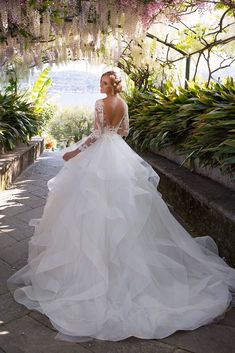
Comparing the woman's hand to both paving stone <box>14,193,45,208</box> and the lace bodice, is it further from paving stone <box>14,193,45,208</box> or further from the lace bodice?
paving stone <box>14,193,45,208</box>

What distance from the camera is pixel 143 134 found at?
5.89 m

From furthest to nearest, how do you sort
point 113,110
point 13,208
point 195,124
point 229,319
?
1. point 13,208
2. point 195,124
3. point 113,110
4. point 229,319

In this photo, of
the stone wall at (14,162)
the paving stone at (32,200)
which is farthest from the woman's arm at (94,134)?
the stone wall at (14,162)

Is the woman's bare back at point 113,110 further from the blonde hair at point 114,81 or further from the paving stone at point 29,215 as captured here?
the paving stone at point 29,215

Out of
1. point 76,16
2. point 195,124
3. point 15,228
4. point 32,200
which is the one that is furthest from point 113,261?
point 76,16

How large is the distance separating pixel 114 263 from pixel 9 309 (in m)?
0.68

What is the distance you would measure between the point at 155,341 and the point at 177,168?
2.82 m

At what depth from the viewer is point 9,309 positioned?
7.44 ft

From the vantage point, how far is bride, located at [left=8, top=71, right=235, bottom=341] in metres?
2.11

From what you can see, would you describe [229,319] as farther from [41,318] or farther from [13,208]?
[13,208]

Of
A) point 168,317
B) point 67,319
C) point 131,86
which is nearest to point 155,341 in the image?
point 168,317

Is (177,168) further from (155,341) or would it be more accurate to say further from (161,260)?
(155,341)

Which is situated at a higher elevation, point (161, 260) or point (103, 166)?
point (103, 166)

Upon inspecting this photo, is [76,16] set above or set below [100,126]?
above
